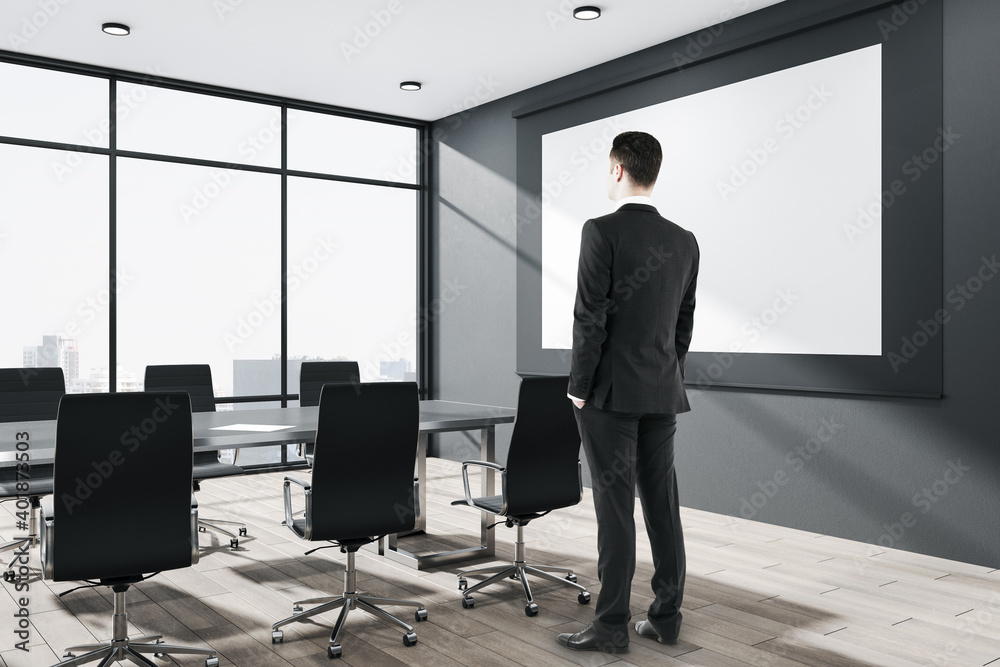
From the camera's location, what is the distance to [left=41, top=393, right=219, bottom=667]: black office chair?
2512 millimetres

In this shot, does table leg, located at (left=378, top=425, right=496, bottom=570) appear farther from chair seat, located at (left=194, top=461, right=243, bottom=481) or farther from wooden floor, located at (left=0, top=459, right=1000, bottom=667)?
chair seat, located at (left=194, top=461, right=243, bottom=481)

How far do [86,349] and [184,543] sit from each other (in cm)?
438

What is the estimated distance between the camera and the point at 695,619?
3.41m

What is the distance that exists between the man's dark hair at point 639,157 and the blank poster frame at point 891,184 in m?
2.29

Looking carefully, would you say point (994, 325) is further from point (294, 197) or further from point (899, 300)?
point (294, 197)

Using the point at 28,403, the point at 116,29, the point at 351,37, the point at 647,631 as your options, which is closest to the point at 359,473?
the point at 647,631

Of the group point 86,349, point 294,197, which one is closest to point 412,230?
point 294,197

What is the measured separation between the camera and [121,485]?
2.59 meters

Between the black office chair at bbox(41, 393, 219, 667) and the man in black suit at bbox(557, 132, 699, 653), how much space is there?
134 cm

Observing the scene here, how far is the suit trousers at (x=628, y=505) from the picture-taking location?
288 centimetres

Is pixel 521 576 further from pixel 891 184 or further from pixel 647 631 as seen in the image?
pixel 891 184

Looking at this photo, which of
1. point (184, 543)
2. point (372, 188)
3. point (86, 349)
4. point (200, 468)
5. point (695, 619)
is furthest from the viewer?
point (372, 188)

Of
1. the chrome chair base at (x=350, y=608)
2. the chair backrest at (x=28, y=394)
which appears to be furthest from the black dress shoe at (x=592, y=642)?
the chair backrest at (x=28, y=394)

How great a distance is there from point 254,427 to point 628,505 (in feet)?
5.88
